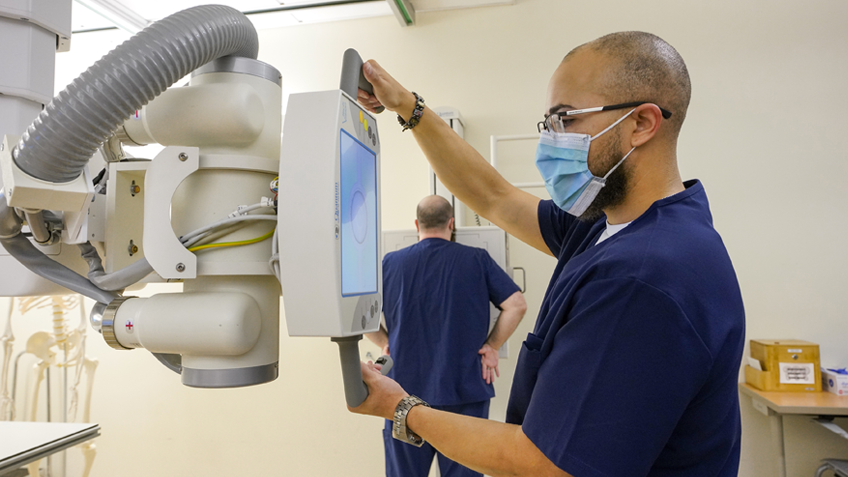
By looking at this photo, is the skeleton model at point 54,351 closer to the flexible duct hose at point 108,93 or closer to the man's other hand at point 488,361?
the man's other hand at point 488,361

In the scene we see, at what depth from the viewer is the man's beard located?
2.93 feet

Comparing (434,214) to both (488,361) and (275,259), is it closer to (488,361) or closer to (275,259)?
(488,361)

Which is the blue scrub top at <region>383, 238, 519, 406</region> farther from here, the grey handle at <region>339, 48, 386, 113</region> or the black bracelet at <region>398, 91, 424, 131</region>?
the grey handle at <region>339, 48, 386, 113</region>

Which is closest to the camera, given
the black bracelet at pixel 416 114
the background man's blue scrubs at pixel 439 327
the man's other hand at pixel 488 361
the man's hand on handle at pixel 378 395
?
the man's hand on handle at pixel 378 395

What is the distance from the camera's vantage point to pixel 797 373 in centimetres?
243

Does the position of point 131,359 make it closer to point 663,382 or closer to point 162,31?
point 162,31

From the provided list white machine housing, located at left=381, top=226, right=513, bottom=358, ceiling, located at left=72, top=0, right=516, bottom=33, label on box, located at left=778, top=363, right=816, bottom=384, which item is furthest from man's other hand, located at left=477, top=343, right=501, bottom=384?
ceiling, located at left=72, top=0, right=516, bottom=33

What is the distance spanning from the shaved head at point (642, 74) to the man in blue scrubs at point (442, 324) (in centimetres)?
146

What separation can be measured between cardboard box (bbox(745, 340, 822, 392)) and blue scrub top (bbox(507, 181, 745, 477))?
2040mm

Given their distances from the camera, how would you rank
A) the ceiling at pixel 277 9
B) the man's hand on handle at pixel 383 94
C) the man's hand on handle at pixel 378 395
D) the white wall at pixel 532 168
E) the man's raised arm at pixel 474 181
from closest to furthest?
the man's hand on handle at pixel 378 395, the man's hand on handle at pixel 383 94, the man's raised arm at pixel 474 181, the white wall at pixel 532 168, the ceiling at pixel 277 9

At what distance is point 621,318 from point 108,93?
0.71 m

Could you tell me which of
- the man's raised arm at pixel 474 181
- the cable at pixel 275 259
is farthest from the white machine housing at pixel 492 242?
the cable at pixel 275 259

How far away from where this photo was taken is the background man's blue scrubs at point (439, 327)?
85.2 inches

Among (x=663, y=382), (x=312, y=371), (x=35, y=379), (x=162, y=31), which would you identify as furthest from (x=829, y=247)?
(x=35, y=379)
